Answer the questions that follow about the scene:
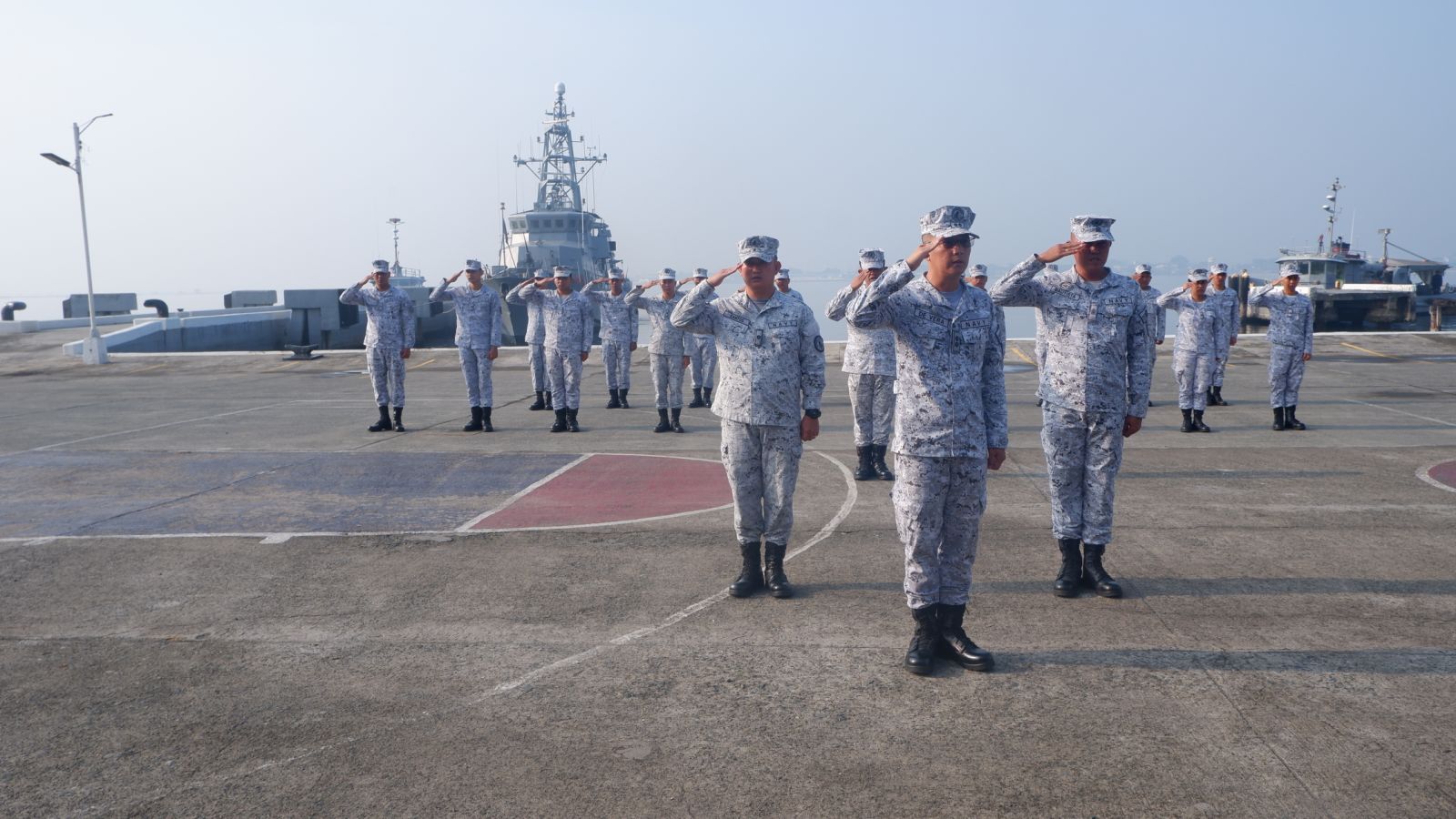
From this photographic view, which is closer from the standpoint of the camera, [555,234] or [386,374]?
[386,374]

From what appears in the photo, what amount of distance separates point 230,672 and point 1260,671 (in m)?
4.98

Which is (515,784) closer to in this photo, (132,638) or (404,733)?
(404,733)

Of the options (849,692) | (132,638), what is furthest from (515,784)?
(132,638)

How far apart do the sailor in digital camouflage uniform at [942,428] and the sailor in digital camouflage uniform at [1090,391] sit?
3.32ft

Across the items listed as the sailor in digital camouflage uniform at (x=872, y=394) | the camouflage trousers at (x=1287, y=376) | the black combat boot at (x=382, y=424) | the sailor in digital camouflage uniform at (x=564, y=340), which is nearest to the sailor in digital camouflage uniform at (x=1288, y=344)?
the camouflage trousers at (x=1287, y=376)

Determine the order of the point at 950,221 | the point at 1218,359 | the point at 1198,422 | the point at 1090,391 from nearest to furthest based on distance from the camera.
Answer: the point at 950,221, the point at 1090,391, the point at 1198,422, the point at 1218,359

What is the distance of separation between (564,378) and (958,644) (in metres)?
9.33

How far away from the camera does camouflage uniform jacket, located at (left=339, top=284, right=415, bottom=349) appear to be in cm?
1313

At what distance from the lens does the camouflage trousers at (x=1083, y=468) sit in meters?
6.06

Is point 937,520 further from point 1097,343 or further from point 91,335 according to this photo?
point 91,335

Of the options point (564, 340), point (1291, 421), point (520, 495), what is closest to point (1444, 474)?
point (1291, 421)

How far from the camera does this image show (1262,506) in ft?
27.6

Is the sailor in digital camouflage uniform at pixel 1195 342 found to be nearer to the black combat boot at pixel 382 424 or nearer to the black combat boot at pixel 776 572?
the black combat boot at pixel 776 572

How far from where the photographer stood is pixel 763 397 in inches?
246
